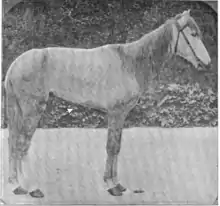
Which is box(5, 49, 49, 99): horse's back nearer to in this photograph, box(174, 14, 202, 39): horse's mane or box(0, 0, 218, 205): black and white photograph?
box(0, 0, 218, 205): black and white photograph

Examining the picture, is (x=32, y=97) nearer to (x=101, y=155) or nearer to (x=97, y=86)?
(x=97, y=86)

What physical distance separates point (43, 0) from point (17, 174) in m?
1.18

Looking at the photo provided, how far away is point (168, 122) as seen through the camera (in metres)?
2.65

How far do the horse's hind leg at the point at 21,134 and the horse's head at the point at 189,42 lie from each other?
38.5 inches

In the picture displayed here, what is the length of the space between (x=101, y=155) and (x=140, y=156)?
0.26 metres

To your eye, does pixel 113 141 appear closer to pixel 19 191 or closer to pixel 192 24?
pixel 19 191

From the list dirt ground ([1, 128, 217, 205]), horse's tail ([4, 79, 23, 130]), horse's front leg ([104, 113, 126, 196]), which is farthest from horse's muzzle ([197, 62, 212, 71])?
horse's tail ([4, 79, 23, 130])

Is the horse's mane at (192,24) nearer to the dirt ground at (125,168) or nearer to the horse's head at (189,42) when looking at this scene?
the horse's head at (189,42)

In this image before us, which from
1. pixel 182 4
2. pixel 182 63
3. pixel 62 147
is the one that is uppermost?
pixel 182 4

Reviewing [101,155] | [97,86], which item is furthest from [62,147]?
[97,86]

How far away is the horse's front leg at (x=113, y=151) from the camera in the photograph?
2578 mm

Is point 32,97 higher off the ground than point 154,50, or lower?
lower

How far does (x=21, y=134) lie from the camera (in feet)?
8.54

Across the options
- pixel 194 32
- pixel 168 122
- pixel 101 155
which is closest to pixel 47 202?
pixel 101 155
